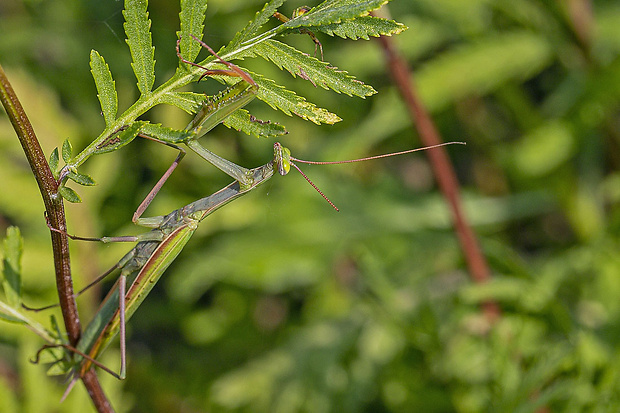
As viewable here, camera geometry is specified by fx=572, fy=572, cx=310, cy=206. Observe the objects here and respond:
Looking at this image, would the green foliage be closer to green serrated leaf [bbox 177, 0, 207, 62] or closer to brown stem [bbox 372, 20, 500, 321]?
green serrated leaf [bbox 177, 0, 207, 62]

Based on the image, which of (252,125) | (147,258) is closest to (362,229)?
(147,258)

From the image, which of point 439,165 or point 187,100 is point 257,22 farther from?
point 439,165

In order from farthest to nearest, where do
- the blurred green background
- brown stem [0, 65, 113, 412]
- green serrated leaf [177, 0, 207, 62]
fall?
the blurred green background, green serrated leaf [177, 0, 207, 62], brown stem [0, 65, 113, 412]

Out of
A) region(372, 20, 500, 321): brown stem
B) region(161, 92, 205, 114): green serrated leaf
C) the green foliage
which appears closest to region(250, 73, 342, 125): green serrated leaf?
the green foliage

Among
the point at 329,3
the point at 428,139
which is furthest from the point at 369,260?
the point at 329,3

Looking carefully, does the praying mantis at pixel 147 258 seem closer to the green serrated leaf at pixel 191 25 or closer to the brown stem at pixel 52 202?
the brown stem at pixel 52 202

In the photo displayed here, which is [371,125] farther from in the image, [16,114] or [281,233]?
[16,114]
